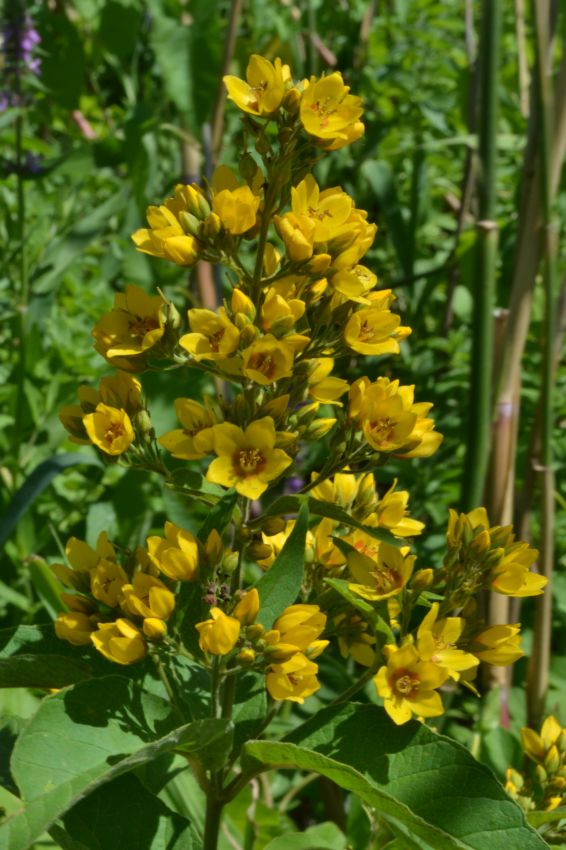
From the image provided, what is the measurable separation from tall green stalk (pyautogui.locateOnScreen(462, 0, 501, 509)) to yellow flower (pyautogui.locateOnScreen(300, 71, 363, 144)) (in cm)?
62

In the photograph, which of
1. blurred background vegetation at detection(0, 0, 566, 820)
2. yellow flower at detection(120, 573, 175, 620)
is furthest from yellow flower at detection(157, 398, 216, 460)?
blurred background vegetation at detection(0, 0, 566, 820)

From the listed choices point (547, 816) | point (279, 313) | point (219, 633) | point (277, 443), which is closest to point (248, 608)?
point (219, 633)

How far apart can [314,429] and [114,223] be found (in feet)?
7.21

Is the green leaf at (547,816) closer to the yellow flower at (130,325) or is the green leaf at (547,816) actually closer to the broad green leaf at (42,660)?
the broad green leaf at (42,660)

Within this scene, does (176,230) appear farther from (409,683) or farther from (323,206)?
(409,683)

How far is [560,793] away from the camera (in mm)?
1069

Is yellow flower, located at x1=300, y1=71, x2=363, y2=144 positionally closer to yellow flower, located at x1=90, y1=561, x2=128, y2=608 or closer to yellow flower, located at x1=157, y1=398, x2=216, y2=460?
yellow flower, located at x1=157, y1=398, x2=216, y2=460

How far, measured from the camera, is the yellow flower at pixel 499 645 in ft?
2.85

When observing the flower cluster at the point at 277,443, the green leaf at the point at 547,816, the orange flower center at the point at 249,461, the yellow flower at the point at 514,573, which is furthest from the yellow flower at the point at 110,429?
the green leaf at the point at 547,816

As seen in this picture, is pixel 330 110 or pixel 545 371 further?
pixel 545 371

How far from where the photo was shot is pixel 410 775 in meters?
0.79

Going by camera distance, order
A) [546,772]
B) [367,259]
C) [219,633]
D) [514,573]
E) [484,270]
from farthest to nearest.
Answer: [367,259]
[484,270]
[546,772]
[514,573]
[219,633]

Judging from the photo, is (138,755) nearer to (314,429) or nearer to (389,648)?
(389,648)

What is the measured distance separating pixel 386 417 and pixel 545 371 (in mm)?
697
